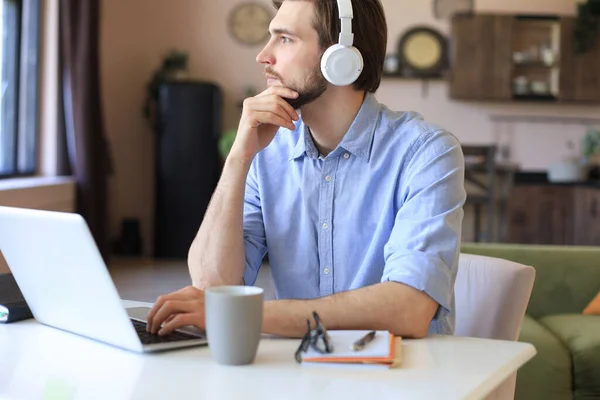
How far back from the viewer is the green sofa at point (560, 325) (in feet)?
9.46

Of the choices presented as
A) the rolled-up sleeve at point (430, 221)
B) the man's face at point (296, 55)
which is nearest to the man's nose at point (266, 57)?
the man's face at point (296, 55)

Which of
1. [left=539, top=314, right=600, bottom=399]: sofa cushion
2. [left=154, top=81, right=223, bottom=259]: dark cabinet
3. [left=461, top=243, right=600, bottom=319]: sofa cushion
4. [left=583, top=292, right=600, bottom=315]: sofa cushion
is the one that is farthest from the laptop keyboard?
[left=154, top=81, right=223, bottom=259]: dark cabinet

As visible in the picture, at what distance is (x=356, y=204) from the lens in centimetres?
168

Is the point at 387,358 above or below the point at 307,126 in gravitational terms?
below

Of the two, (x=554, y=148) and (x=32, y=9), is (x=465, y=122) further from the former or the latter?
(x=32, y=9)

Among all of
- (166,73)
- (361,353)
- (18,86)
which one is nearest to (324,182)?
(361,353)

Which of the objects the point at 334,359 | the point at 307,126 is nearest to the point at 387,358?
the point at 334,359

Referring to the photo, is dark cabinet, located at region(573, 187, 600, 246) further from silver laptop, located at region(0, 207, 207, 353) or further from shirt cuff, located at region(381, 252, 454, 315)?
silver laptop, located at region(0, 207, 207, 353)

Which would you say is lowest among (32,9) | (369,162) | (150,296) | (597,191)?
(150,296)

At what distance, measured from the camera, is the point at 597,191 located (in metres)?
6.53

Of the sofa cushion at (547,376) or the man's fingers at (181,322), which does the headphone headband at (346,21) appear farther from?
the sofa cushion at (547,376)

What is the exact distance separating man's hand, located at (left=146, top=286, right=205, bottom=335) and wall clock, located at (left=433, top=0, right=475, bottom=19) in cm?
678

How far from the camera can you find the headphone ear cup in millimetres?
1680

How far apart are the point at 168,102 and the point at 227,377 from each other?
6184mm
